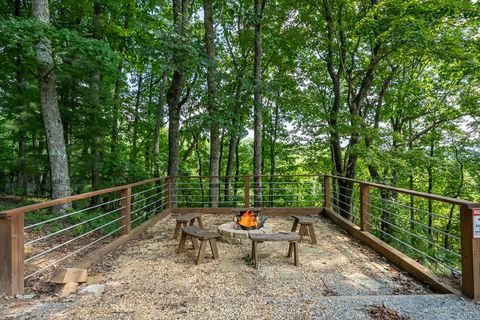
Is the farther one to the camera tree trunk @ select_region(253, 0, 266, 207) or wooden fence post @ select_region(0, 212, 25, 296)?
tree trunk @ select_region(253, 0, 266, 207)

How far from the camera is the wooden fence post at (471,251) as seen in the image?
2.54 meters

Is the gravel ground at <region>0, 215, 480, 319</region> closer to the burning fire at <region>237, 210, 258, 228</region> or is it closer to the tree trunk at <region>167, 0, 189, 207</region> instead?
the burning fire at <region>237, 210, 258, 228</region>

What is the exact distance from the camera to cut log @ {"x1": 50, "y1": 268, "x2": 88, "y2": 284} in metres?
2.84

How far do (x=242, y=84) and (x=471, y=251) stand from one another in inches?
232

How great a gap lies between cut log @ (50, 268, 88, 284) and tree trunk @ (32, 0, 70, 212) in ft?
10.7

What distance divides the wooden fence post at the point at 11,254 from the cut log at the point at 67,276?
0.31m

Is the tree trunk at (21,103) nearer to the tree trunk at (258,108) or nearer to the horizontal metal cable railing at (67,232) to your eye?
the horizontal metal cable railing at (67,232)

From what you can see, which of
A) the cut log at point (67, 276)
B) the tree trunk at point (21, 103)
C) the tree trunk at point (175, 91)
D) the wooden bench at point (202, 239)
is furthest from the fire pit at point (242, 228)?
the tree trunk at point (21, 103)

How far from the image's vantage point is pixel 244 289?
9.87 feet

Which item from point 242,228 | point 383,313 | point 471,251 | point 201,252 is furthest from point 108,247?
point 471,251

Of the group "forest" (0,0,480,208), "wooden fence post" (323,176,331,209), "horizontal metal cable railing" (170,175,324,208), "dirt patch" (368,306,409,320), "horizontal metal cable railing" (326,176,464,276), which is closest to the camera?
"dirt patch" (368,306,409,320)

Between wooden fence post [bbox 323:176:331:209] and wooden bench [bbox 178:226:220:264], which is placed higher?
wooden fence post [bbox 323:176:331:209]

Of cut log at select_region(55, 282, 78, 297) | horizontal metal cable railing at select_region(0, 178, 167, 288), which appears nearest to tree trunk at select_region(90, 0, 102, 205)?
horizontal metal cable railing at select_region(0, 178, 167, 288)

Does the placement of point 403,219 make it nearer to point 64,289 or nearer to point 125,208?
point 125,208
